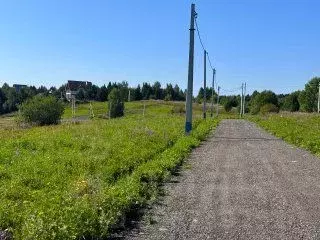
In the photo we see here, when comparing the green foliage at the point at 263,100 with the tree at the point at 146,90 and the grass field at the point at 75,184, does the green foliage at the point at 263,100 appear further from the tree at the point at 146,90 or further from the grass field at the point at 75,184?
the grass field at the point at 75,184

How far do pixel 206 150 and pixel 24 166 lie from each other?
328 inches

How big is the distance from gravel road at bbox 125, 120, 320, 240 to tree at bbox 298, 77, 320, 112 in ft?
333

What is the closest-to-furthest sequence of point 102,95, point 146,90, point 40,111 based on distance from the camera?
point 40,111 < point 102,95 < point 146,90

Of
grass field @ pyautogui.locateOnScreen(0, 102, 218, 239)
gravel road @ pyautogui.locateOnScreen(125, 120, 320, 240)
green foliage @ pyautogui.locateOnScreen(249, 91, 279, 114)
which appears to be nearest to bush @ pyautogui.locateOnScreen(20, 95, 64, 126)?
grass field @ pyautogui.locateOnScreen(0, 102, 218, 239)

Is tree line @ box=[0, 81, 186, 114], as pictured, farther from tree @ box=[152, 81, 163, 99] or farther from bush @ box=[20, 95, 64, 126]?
bush @ box=[20, 95, 64, 126]

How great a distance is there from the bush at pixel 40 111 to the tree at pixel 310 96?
72630 mm

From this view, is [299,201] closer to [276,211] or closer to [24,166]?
[276,211]

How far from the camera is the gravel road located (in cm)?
670

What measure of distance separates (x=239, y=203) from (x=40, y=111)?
45.6 metres

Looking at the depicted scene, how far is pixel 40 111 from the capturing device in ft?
170

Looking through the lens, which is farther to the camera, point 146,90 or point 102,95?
point 146,90

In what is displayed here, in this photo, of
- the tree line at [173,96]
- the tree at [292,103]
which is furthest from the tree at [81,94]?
the tree at [292,103]

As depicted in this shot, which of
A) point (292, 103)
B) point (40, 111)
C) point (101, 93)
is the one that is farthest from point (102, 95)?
point (40, 111)

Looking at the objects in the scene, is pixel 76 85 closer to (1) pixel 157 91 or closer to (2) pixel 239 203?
(1) pixel 157 91
